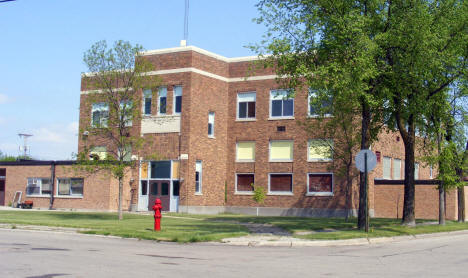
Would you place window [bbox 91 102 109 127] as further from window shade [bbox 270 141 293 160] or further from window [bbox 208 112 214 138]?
window shade [bbox 270 141 293 160]

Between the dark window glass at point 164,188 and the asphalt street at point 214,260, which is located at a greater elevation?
the dark window glass at point 164,188

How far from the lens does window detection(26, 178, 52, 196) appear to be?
42750mm

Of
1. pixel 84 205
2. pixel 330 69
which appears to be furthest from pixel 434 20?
pixel 84 205

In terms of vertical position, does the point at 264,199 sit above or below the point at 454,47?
below

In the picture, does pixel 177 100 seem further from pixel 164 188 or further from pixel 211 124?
pixel 164 188

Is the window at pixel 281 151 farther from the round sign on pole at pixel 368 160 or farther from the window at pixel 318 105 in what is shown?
the round sign on pole at pixel 368 160

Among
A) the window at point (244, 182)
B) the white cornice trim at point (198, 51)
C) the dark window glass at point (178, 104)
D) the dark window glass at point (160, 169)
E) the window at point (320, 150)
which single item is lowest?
the window at point (244, 182)

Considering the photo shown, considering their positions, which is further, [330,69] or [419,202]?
[419,202]

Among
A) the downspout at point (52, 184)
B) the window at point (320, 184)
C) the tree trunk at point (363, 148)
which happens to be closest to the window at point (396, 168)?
the window at point (320, 184)

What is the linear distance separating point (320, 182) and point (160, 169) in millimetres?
11021

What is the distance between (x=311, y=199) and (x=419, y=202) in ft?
23.0

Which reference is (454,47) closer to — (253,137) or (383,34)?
(383,34)

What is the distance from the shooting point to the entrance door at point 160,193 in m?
38.9

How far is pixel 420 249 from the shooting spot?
1638 cm
